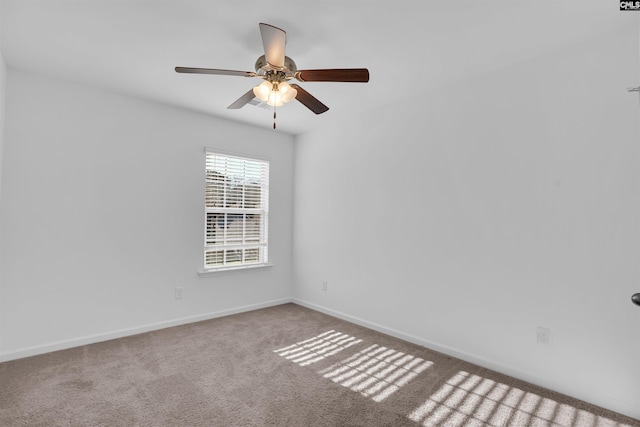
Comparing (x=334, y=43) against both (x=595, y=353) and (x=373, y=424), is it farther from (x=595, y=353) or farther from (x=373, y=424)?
(x=595, y=353)

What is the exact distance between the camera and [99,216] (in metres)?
3.11

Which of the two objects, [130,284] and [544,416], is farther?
[130,284]

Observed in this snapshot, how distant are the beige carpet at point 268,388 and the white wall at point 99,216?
1.14 feet

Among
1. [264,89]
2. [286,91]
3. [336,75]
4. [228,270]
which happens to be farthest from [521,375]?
[228,270]

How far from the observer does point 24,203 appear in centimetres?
275

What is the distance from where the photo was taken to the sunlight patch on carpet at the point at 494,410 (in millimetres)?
1964

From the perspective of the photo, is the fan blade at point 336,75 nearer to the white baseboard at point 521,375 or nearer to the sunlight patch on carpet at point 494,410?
the sunlight patch on carpet at point 494,410

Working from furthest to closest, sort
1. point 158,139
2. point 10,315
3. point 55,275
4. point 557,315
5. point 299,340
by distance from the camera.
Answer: point 158,139, point 299,340, point 55,275, point 10,315, point 557,315

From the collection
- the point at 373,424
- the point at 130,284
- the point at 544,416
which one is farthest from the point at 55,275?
the point at 544,416

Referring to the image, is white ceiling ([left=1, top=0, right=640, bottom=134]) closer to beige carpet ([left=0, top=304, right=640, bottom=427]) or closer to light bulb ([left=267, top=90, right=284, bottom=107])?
light bulb ([left=267, top=90, right=284, bottom=107])

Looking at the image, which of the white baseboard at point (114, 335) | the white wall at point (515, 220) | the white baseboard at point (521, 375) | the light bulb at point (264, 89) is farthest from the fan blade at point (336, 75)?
the white baseboard at point (114, 335)

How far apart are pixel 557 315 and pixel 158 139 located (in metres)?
3.88

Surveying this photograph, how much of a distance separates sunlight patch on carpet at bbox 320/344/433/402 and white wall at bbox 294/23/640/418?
0.40 meters

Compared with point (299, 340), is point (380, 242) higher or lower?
higher
